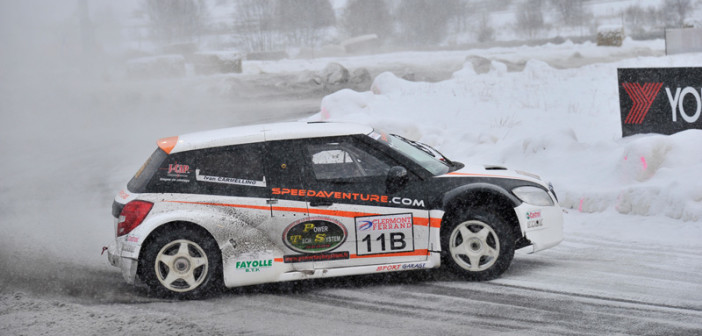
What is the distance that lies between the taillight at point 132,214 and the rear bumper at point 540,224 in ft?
10.1

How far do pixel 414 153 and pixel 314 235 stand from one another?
1.28 meters

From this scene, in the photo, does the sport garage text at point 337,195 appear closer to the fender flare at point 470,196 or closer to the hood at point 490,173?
the fender flare at point 470,196

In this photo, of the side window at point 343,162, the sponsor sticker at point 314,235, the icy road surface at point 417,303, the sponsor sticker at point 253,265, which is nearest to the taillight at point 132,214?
the icy road surface at point 417,303

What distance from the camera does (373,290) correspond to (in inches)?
252

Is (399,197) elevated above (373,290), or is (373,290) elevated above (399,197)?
(399,197)

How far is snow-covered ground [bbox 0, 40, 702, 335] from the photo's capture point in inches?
220

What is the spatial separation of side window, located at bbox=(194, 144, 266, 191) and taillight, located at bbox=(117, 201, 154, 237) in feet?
1.58

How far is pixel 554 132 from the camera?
11.4 m

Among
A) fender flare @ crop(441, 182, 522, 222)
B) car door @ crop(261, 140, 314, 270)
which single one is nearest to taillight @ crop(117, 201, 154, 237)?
car door @ crop(261, 140, 314, 270)

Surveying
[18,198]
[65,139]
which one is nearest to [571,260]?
[18,198]

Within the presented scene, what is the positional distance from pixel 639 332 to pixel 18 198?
1008 cm

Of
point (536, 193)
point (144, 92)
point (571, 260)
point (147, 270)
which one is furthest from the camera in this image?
point (144, 92)

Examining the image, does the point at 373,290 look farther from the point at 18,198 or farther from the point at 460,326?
the point at 18,198

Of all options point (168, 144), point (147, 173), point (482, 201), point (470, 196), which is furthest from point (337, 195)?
point (147, 173)
